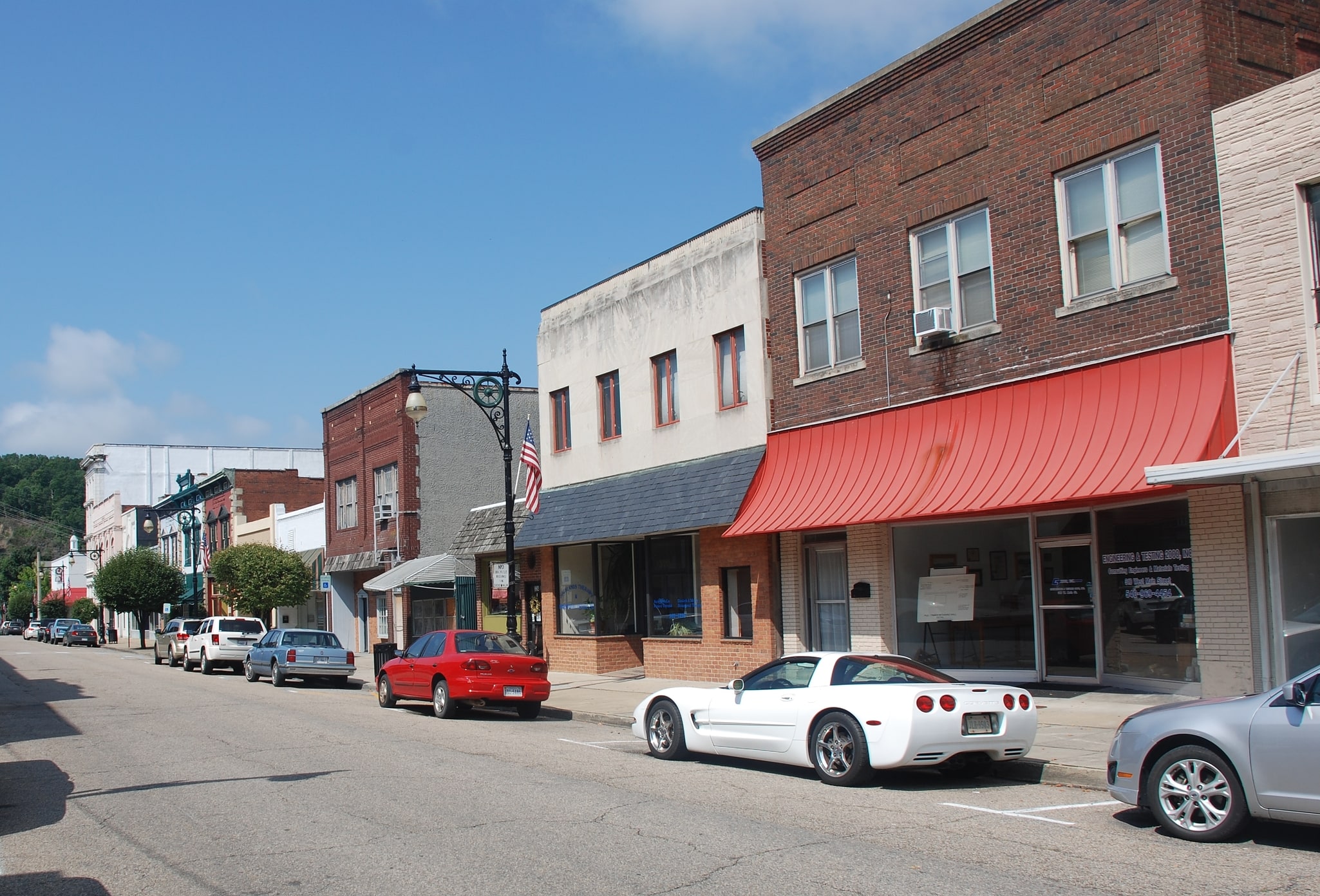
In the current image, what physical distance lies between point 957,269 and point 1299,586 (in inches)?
266

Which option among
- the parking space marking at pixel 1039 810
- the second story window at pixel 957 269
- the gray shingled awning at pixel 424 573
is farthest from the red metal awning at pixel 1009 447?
the gray shingled awning at pixel 424 573

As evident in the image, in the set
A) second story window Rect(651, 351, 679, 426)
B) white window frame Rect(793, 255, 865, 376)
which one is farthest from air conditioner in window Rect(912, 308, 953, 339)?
second story window Rect(651, 351, 679, 426)

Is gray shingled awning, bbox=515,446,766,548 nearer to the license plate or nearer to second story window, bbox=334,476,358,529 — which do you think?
the license plate

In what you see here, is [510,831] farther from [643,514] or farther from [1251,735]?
[643,514]

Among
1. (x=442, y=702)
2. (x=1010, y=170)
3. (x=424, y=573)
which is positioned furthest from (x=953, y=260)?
(x=424, y=573)

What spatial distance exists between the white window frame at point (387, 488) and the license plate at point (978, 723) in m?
27.7

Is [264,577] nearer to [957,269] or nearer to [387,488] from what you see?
[387,488]

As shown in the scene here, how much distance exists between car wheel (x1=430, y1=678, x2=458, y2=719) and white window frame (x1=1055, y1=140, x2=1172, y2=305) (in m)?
11.2

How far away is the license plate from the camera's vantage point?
35.9 feet

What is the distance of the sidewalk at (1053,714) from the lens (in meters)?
11.5

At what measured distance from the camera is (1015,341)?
16.7m

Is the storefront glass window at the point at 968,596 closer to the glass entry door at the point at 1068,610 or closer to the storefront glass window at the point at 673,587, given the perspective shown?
the glass entry door at the point at 1068,610

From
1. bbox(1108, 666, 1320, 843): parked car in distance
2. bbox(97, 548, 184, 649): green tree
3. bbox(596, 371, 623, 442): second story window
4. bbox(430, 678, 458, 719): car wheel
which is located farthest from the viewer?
bbox(97, 548, 184, 649): green tree

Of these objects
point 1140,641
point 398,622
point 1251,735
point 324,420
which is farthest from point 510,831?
point 324,420
